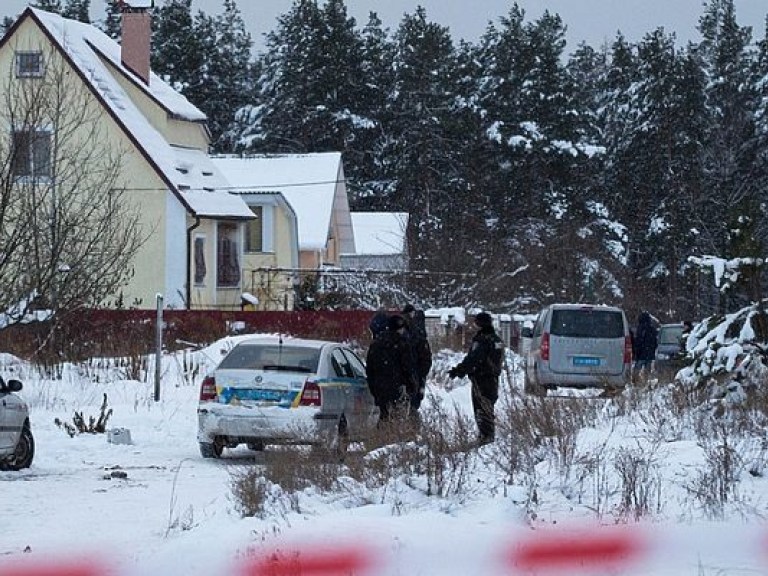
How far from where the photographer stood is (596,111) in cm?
7762

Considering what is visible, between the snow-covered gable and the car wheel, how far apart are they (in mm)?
37139

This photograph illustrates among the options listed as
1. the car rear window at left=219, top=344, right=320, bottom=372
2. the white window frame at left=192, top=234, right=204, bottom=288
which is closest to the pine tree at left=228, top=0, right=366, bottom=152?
the white window frame at left=192, top=234, right=204, bottom=288

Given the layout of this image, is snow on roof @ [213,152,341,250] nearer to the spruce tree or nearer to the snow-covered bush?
the spruce tree

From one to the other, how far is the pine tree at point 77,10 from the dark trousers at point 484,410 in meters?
70.7

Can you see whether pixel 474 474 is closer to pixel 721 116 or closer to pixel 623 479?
pixel 623 479

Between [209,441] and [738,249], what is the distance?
6406 millimetres


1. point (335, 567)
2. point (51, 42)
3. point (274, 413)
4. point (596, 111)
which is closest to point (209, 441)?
point (274, 413)

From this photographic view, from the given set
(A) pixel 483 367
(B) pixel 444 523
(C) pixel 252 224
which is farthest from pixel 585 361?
(C) pixel 252 224

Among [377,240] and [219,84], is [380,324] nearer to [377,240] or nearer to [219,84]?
[377,240]

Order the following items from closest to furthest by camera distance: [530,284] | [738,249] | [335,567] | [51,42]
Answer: [335,567]
[738,249]
[51,42]
[530,284]

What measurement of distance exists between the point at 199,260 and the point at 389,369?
84.5ft

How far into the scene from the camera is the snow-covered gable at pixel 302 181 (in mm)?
54156

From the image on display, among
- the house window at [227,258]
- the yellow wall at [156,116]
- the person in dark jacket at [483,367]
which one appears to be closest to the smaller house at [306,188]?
the house window at [227,258]

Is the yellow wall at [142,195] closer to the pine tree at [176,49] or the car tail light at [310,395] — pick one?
the car tail light at [310,395]
